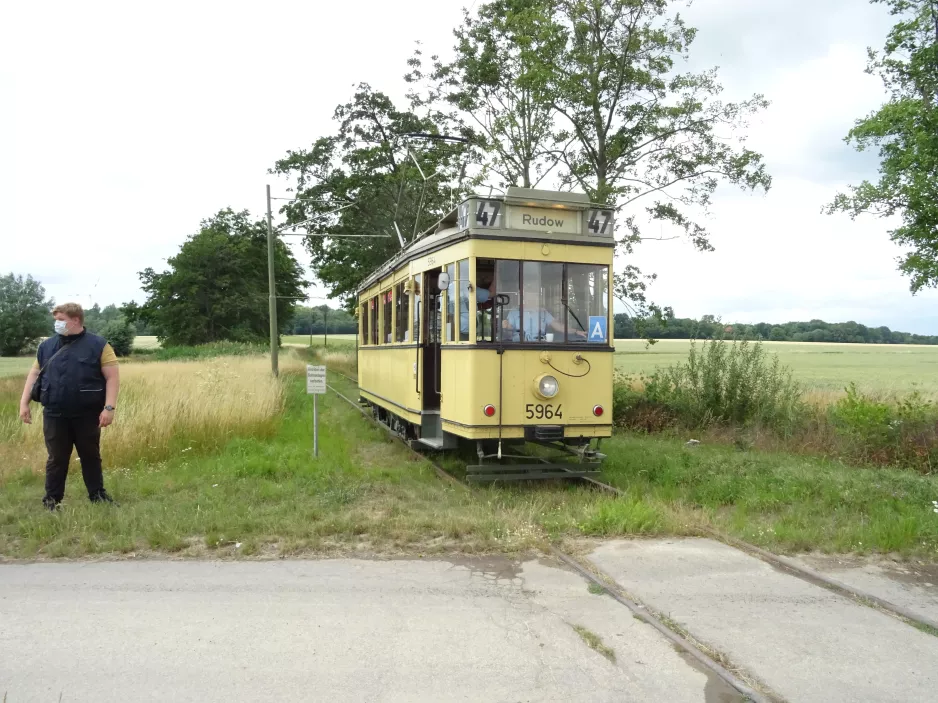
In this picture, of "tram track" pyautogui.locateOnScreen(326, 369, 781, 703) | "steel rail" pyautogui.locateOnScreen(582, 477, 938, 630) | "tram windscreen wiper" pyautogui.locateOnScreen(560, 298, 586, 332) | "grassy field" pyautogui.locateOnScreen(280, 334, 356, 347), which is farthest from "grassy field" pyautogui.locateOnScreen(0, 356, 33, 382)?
"grassy field" pyautogui.locateOnScreen(280, 334, 356, 347)

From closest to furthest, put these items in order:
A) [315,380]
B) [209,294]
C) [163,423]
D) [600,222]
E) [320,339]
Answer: [600,222], [163,423], [315,380], [209,294], [320,339]

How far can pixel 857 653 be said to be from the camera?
3922 mm

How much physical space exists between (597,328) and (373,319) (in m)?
7.14

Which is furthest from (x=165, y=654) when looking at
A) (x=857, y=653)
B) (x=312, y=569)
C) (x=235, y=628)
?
(x=857, y=653)

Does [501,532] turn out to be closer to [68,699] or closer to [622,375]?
[68,699]

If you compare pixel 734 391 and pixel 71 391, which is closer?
pixel 71 391

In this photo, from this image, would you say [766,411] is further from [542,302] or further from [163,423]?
[163,423]

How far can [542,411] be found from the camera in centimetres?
827

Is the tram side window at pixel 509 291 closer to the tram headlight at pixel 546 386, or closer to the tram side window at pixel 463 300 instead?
the tram side window at pixel 463 300

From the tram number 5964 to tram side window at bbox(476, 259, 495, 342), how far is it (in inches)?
35.3

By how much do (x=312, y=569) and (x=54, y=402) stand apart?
3.18 meters

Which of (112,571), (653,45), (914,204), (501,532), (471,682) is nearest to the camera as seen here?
(471,682)

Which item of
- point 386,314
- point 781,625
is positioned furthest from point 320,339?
point 781,625

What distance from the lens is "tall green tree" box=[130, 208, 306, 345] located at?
56.3 meters
